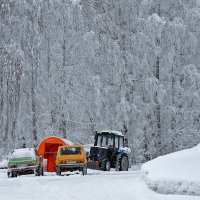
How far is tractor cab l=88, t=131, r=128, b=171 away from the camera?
93.4ft

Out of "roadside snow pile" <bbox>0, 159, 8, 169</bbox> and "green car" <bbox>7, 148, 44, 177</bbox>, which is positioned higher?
"green car" <bbox>7, 148, 44, 177</bbox>

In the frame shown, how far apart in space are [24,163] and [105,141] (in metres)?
6.02

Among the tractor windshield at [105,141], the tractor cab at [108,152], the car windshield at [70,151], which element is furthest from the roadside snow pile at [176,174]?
the tractor windshield at [105,141]

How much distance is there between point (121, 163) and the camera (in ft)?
95.8

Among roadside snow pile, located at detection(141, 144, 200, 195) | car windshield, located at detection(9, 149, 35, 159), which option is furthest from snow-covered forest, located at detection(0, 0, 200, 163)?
roadside snow pile, located at detection(141, 144, 200, 195)

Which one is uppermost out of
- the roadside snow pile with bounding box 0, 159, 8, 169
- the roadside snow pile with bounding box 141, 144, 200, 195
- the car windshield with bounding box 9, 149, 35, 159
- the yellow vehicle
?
the roadside snow pile with bounding box 141, 144, 200, 195

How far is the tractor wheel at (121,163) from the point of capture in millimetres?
29047

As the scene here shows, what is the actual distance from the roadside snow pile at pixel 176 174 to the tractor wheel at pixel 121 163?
518 inches

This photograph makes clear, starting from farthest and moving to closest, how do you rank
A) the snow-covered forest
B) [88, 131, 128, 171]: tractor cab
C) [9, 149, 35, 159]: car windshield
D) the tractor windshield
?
the snow-covered forest → the tractor windshield → [88, 131, 128, 171]: tractor cab → [9, 149, 35, 159]: car windshield

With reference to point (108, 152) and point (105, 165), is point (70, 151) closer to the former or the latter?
point (105, 165)

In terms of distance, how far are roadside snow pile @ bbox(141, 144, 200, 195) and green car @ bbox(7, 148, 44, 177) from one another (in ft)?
33.5

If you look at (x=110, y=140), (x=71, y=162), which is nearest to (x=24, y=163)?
(x=71, y=162)

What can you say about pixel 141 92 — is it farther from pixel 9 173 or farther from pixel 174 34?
pixel 9 173

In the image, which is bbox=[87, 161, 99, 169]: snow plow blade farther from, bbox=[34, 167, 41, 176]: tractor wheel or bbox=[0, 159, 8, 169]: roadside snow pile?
bbox=[0, 159, 8, 169]: roadside snow pile
